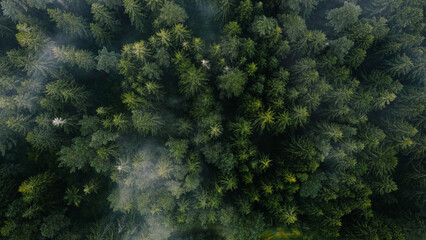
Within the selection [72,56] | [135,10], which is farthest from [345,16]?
[72,56]

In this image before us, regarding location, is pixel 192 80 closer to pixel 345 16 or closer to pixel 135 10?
pixel 135 10

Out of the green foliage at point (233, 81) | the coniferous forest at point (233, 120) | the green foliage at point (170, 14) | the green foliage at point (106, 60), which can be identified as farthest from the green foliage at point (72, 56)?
the green foliage at point (233, 81)

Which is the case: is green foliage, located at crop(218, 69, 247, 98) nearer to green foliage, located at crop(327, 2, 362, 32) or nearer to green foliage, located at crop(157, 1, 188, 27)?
green foliage, located at crop(157, 1, 188, 27)

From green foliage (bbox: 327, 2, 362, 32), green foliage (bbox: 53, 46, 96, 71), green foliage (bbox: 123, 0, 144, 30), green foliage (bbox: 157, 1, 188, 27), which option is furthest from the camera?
green foliage (bbox: 123, 0, 144, 30)

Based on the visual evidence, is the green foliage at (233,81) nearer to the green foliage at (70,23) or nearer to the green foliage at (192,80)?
the green foliage at (192,80)

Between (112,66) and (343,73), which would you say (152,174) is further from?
(343,73)

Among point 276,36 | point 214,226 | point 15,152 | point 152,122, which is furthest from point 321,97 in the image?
point 15,152

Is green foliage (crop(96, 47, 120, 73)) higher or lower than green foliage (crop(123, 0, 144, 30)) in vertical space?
lower

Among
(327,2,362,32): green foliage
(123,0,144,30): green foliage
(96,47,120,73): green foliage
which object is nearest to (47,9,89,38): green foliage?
(96,47,120,73): green foliage
